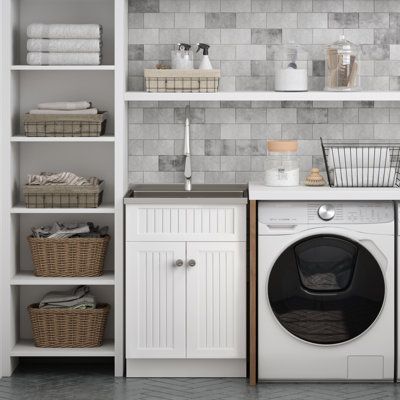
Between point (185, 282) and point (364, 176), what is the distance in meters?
0.98

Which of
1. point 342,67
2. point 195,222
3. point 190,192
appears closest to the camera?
point 195,222

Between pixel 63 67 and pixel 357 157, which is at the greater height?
pixel 63 67

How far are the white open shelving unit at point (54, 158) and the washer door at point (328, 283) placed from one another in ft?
2.58

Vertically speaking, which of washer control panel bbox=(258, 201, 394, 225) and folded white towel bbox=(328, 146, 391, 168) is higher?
folded white towel bbox=(328, 146, 391, 168)

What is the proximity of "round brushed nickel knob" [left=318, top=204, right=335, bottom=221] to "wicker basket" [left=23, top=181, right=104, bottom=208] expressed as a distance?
107cm

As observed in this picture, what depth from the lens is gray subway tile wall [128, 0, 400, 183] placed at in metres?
4.80

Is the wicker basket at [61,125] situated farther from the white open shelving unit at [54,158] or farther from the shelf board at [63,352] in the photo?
the shelf board at [63,352]

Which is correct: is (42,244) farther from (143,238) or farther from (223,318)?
(223,318)

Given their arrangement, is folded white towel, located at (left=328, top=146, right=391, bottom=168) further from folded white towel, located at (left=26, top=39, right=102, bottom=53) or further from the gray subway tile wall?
folded white towel, located at (left=26, top=39, right=102, bottom=53)

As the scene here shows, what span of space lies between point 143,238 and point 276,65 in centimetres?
116

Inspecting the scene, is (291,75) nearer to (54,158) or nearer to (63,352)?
(54,158)

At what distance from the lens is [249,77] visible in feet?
15.9

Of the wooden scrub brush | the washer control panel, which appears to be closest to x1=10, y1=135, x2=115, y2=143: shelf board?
the washer control panel

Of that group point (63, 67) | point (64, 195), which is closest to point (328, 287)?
point (64, 195)
